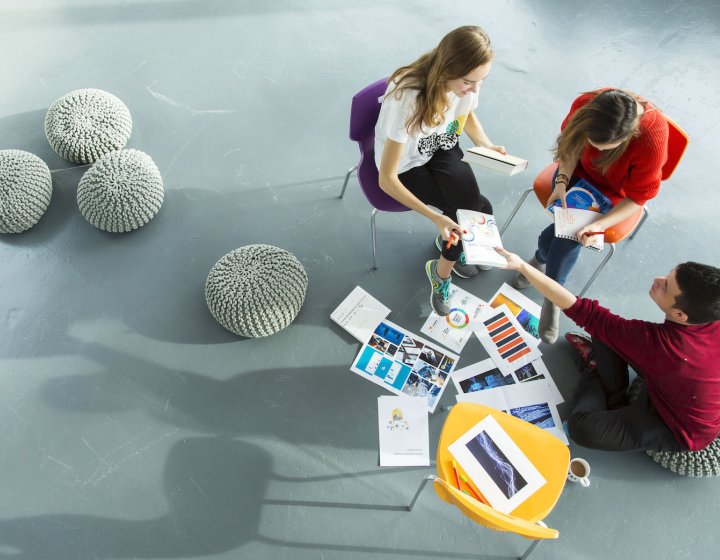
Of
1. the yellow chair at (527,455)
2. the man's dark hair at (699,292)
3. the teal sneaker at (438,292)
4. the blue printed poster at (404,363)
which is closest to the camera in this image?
the man's dark hair at (699,292)

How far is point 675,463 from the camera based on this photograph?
2139mm

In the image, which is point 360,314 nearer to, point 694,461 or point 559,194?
point 559,194

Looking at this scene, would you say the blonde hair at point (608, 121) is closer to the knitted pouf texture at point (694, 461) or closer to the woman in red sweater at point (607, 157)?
the woman in red sweater at point (607, 157)

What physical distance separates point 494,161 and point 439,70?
51cm

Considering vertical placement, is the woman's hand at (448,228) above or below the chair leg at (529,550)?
above

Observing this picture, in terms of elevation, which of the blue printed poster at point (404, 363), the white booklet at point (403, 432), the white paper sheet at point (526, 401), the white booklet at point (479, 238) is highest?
the white booklet at point (479, 238)

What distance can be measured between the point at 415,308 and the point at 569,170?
0.96 meters

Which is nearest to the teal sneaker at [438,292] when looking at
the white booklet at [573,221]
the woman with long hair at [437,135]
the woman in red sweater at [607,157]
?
the woman with long hair at [437,135]

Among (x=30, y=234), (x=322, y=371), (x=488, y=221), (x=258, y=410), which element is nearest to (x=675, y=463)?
(x=488, y=221)

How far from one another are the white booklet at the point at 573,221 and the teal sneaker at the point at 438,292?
1.87 ft

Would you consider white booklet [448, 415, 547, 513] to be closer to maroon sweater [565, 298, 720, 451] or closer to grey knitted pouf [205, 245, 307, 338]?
maroon sweater [565, 298, 720, 451]

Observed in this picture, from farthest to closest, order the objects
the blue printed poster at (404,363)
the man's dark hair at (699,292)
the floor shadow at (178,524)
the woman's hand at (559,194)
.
Result: the blue printed poster at (404,363)
the woman's hand at (559,194)
the floor shadow at (178,524)
the man's dark hair at (699,292)

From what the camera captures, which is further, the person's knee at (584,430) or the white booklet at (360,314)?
the white booklet at (360,314)

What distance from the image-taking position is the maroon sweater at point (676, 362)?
1800 mm
